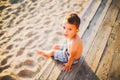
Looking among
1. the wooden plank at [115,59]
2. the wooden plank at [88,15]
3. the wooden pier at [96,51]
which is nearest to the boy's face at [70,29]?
the wooden pier at [96,51]

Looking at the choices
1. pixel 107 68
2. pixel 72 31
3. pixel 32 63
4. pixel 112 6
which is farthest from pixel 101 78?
pixel 112 6

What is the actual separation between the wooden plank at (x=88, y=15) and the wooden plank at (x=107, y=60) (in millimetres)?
459

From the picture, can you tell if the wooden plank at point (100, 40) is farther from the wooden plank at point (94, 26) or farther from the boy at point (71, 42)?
the boy at point (71, 42)

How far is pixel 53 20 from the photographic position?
4.07m

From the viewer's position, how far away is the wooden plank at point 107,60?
2307 millimetres

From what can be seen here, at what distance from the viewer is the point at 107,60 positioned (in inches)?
98.9

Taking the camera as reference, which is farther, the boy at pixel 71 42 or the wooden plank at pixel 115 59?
the wooden plank at pixel 115 59

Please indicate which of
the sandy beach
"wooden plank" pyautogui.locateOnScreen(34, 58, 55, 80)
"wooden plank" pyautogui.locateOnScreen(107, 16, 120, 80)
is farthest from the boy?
the sandy beach

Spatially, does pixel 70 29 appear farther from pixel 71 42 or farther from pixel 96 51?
pixel 96 51

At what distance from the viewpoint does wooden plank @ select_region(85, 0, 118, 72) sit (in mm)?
2457

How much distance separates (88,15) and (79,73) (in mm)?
1427

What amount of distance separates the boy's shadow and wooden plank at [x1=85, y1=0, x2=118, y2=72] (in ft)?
0.28

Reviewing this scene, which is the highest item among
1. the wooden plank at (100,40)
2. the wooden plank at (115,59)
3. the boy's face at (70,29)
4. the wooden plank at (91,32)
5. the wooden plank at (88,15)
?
the boy's face at (70,29)

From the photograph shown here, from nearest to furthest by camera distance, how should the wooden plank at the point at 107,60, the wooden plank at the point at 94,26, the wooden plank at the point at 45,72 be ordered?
the wooden plank at the point at 45,72, the wooden plank at the point at 107,60, the wooden plank at the point at 94,26
